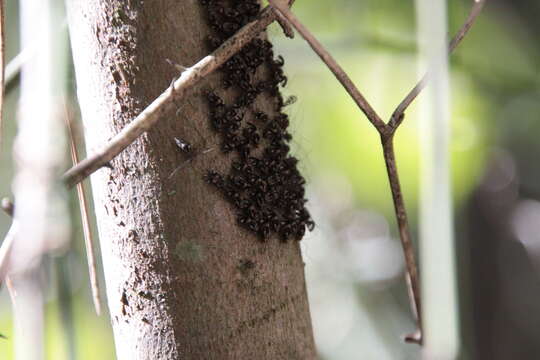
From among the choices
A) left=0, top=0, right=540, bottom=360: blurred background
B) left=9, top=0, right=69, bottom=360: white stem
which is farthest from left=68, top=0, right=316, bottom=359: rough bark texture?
left=0, top=0, right=540, bottom=360: blurred background

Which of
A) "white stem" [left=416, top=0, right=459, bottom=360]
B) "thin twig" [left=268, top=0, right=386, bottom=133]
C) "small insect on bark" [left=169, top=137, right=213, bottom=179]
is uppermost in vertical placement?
"thin twig" [left=268, top=0, right=386, bottom=133]

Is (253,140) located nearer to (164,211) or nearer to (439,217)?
(164,211)

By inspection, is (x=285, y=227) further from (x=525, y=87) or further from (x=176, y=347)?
(x=525, y=87)

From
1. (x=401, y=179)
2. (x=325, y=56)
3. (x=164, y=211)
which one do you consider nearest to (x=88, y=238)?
(x=164, y=211)

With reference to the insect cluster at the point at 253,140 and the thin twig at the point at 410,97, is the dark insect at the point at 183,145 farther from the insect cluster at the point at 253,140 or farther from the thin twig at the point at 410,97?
the thin twig at the point at 410,97

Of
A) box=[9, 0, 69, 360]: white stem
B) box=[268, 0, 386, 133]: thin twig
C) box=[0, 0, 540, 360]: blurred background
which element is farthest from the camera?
box=[0, 0, 540, 360]: blurred background

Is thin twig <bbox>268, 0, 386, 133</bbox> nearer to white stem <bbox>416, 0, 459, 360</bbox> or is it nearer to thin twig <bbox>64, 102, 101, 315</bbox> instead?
white stem <bbox>416, 0, 459, 360</bbox>

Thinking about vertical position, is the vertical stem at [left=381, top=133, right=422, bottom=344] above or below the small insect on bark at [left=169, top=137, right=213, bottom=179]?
below

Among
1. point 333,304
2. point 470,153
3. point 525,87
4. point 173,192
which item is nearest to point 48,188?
point 173,192
